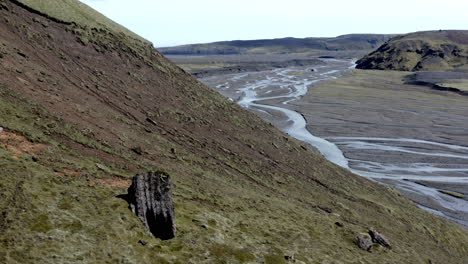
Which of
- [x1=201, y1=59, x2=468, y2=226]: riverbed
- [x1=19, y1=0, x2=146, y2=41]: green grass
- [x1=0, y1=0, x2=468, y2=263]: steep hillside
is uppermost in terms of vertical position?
[x1=19, y1=0, x2=146, y2=41]: green grass

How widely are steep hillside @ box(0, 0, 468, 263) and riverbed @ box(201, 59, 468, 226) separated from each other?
13.4m

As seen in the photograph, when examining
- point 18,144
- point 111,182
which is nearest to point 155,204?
point 111,182

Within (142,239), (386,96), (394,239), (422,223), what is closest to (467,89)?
(386,96)

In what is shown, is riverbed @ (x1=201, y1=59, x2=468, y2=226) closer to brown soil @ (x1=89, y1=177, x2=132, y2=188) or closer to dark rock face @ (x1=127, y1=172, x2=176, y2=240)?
dark rock face @ (x1=127, y1=172, x2=176, y2=240)

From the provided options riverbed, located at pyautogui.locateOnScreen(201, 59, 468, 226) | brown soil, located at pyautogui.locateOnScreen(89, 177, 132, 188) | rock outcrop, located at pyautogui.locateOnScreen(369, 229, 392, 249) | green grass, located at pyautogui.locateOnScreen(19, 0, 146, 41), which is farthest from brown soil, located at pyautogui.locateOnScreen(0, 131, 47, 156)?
riverbed, located at pyautogui.locateOnScreen(201, 59, 468, 226)

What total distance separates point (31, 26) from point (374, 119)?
104568 millimetres

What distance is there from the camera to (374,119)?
128250 millimetres

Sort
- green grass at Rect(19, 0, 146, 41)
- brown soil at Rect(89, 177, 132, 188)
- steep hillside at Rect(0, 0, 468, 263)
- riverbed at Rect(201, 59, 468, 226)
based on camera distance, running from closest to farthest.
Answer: steep hillside at Rect(0, 0, 468, 263) → brown soil at Rect(89, 177, 132, 188) → green grass at Rect(19, 0, 146, 41) → riverbed at Rect(201, 59, 468, 226)

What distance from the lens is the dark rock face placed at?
28047 millimetres

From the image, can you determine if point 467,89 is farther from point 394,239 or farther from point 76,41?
point 76,41

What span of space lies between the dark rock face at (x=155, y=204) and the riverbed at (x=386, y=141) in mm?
53041

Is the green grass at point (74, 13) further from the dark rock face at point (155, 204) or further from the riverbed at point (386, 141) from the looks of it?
the riverbed at point (386, 141)

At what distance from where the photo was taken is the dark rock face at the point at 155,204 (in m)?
28.0

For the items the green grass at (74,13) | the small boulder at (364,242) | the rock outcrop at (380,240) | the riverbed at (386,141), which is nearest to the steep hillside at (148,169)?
the small boulder at (364,242)
